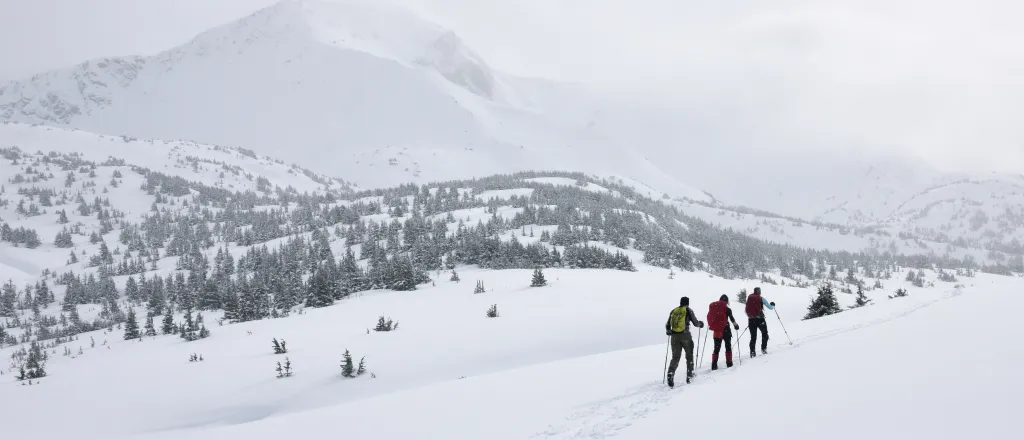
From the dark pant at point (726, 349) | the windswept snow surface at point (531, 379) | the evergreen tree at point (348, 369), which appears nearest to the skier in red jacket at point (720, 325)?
the dark pant at point (726, 349)

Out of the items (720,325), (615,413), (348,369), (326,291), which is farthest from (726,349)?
(326,291)

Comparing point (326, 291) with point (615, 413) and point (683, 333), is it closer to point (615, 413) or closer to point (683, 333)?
point (683, 333)

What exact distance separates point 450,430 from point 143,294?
214 feet

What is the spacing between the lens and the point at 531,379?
12883 millimetres

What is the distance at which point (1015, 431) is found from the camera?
423 cm

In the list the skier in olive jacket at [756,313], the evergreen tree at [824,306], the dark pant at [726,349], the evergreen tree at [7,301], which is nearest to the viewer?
the dark pant at [726,349]

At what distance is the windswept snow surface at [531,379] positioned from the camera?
20.3ft

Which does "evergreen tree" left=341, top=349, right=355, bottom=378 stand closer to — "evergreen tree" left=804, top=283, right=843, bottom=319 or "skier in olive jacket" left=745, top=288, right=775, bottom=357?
"skier in olive jacket" left=745, top=288, right=775, bottom=357

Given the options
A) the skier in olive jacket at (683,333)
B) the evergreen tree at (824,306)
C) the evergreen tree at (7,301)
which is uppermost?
the evergreen tree at (7,301)

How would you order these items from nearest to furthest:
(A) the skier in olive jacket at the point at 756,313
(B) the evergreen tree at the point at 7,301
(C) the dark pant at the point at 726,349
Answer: (C) the dark pant at the point at 726,349 → (A) the skier in olive jacket at the point at 756,313 → (B) the evergreen tree at the point at 7,301

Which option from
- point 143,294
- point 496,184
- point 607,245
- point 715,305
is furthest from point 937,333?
point 496,184

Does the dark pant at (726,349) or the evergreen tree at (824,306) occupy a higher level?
the dark pant at (726,349)

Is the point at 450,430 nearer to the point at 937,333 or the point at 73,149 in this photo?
the point at 937,333

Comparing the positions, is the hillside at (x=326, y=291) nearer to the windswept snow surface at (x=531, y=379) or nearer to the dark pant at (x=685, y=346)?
the windswept snow surface at (x=531, y=379)
